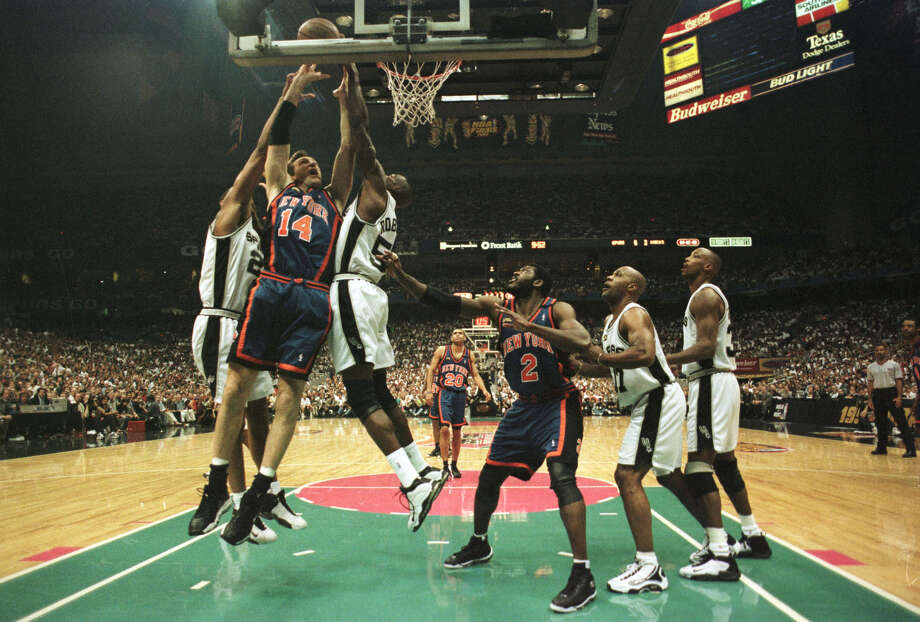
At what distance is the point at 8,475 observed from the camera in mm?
8703

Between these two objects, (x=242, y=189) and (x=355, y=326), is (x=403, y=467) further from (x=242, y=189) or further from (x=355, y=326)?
(x=242, y=189)

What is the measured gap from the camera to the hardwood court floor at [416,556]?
312 centimetres

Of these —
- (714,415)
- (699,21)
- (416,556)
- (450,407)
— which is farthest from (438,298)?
(699,21)

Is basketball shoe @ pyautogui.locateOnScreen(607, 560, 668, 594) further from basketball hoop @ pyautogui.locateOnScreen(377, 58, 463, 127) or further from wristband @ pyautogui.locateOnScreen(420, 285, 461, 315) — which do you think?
basketball hoop @ pyautogui.locateOnScreen(377, 58, 463, 127)

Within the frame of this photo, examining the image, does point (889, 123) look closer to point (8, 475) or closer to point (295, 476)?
point (295, 476)

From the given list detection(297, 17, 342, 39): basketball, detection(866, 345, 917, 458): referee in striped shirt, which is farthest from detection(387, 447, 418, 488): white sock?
detection(866, 345, 917, 458): referee in striped shirt

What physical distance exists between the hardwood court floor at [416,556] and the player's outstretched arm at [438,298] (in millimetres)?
1629

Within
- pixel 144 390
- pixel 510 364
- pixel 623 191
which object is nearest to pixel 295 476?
pixel 510 364

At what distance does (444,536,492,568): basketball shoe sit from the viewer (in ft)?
12.7

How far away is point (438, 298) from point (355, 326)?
0.55 meters

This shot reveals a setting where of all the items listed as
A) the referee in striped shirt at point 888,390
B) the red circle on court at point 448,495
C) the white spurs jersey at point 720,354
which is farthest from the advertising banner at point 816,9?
the white spurs jersey at point 720,354

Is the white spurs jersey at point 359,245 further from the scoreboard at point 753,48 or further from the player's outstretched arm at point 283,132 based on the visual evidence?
the scoreboard at point 753,48

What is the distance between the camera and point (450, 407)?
8172mm

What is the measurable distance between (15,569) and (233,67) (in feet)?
91.1
